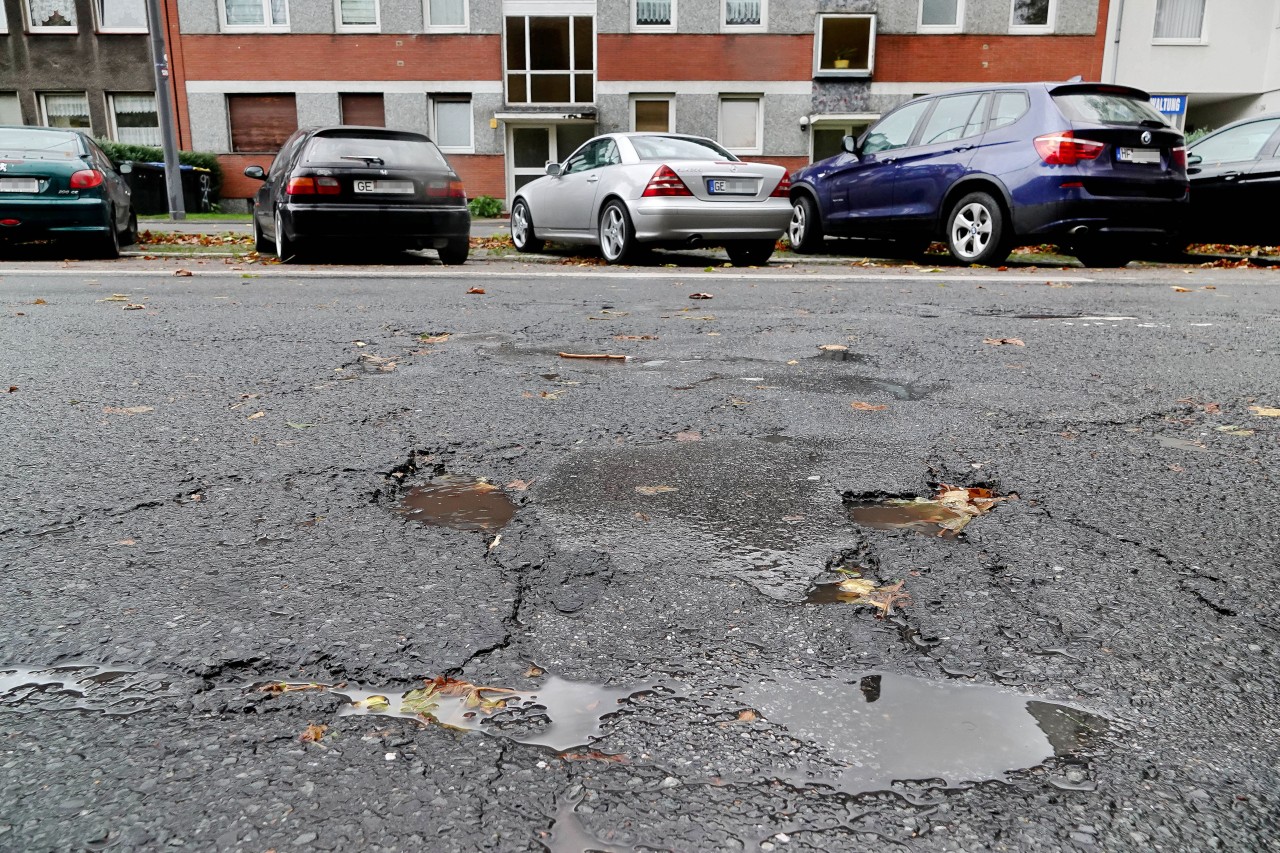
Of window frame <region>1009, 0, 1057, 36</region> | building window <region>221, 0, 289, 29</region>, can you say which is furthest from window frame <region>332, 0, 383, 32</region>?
window frame <region>1009, 0, 1057, 36</region>

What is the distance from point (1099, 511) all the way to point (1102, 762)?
4.25ft

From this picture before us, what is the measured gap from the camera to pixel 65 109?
98.0 feet

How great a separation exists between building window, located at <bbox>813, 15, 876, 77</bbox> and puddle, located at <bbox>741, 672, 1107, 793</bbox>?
2791cm

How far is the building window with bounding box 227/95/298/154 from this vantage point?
93.2ft

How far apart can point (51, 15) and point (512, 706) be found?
3407 cm

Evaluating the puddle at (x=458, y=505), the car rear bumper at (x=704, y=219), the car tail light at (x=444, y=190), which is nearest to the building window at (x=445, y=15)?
the car tail light at (x=444, y=190)

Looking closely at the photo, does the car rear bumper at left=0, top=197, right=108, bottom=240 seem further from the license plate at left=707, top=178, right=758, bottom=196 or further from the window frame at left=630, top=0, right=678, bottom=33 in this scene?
the window frame at left=630, top=0, right=678, bottom=33

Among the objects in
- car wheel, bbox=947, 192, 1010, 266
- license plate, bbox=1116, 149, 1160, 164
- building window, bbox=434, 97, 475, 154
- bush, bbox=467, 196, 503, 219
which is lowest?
bush, bbox=467, 196, 503, 219

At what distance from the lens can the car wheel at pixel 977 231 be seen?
10.2 metres

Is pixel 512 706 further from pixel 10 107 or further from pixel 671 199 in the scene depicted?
pixel 10 107

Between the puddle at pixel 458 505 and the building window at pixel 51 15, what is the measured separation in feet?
106

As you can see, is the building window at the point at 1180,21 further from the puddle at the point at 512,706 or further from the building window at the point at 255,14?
the puddle at the point at 512,706

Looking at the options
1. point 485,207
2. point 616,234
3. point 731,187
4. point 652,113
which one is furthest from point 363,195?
point 652,113

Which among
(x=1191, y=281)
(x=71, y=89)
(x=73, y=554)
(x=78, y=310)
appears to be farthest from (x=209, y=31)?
(x=73, y=554)
